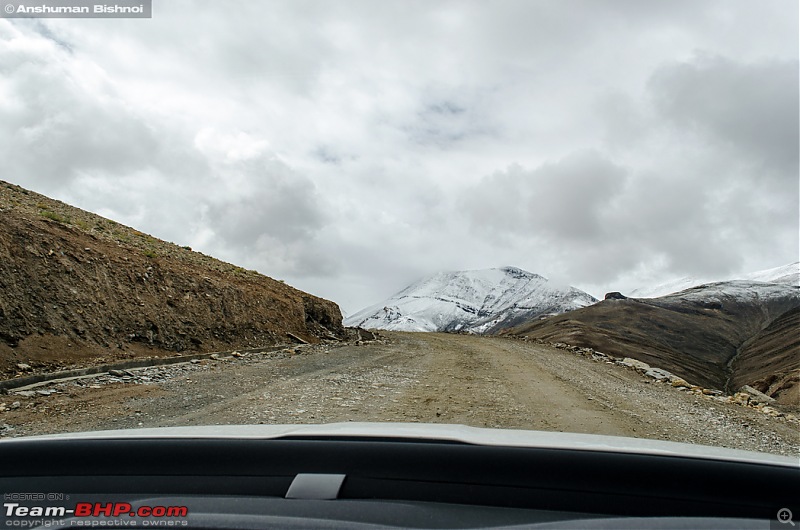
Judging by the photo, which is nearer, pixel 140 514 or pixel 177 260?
pixel 140 514

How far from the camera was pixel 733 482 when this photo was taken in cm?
215

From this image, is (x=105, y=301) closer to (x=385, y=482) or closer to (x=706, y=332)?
(x=385, y=482)

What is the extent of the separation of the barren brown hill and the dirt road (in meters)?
27.3

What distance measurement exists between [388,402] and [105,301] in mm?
8866

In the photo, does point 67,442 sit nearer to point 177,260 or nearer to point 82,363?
point 82,363

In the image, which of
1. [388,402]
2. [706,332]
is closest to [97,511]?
[388,402]

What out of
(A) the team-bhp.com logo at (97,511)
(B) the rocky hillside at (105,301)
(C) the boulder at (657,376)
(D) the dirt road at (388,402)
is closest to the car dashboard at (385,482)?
(A) the team-bhp.com logo at (97,511)

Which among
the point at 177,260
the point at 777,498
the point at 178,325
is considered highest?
the point at 177,260

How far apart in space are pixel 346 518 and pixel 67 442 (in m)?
1.52

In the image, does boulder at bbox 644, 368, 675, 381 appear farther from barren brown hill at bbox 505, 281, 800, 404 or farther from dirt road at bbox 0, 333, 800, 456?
barren brown hill at bbox 505, 281, 800, 404

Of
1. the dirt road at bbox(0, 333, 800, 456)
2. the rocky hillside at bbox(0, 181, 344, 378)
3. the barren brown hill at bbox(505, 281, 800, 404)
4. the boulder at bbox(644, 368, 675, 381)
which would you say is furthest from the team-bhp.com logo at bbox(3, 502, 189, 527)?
the barren brown hill at bbox(505, 281, 800, 404)

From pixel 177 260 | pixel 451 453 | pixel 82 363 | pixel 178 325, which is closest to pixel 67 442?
pixel 451 453

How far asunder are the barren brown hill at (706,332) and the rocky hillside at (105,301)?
3133cm

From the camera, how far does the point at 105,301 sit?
13.7 metres
